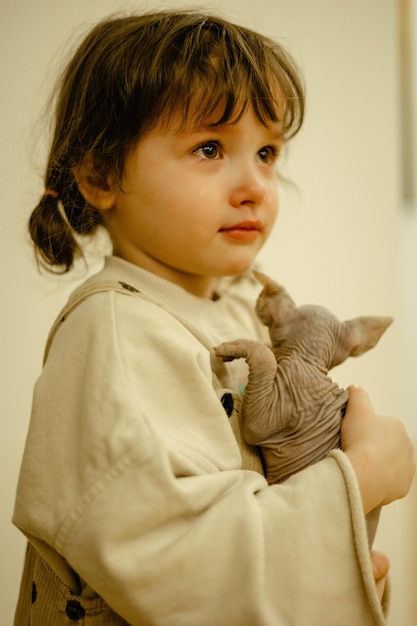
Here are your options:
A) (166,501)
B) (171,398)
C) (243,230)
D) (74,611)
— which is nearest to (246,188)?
(243,230)

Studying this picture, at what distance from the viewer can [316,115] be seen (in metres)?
1.74

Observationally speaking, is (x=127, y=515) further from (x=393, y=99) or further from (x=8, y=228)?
(x=393, y=99)

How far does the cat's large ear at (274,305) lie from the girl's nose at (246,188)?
0.11 meters

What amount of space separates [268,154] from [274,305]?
222 millimetres

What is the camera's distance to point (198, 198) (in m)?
0.91

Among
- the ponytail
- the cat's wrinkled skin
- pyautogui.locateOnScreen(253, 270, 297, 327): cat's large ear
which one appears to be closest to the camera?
the cat's wrinkled skin

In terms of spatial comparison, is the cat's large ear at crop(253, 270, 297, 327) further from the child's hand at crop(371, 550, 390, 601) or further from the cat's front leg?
the child's hand at crop(371, 550, 390, 601)

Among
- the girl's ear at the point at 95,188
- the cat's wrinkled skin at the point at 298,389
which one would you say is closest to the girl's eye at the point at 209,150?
the girl's ear at the point at 95,188

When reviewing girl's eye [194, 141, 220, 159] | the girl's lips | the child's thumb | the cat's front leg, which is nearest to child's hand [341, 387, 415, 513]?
the child's thumb

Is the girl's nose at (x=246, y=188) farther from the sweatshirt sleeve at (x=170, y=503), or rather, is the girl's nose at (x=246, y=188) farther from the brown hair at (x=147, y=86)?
the sweatshirt sleeve at (x=170, y=503)

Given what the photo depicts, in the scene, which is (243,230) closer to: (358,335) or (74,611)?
(358,335)

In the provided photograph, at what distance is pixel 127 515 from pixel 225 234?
39 cm

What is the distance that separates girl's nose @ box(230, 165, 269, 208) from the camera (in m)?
0.92

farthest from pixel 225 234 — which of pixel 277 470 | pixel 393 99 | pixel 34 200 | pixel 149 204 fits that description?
pixel 393 99
